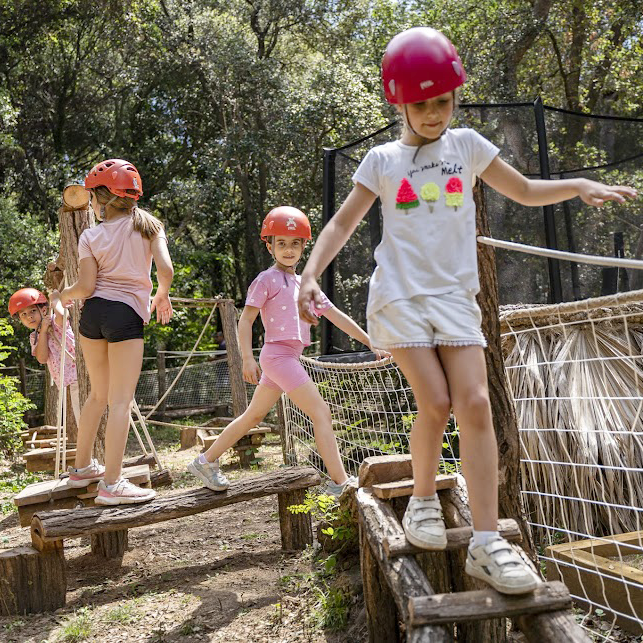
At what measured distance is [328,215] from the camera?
269 inches

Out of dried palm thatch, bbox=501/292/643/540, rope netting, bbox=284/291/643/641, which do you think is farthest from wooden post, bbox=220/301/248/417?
dried palm thatch, bbox=501/292/643/540

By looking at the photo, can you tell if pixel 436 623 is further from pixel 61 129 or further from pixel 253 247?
pixel 61 129

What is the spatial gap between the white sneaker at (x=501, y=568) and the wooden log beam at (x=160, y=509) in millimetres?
1942

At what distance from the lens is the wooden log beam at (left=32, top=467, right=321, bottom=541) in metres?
3.33

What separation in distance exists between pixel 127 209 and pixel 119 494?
4.49 ft

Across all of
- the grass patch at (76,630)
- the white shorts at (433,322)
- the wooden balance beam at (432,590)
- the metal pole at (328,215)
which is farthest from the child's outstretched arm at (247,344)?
the metal pole at (328,215)

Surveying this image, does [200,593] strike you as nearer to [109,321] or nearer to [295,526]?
[295,526]

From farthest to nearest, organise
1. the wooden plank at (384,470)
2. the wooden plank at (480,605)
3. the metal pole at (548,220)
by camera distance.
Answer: the metal pole at (548,220) → the wooden plank at (384,470) → the wooden plank at (480,605)

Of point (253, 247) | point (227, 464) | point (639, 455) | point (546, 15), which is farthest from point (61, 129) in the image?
point (639, 455)

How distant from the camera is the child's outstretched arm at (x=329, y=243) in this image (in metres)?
2.09

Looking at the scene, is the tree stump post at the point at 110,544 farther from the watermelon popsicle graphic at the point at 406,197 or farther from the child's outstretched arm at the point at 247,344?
the watermelon popsicle graphic at the point at 406,197

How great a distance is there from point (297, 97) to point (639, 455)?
1133 cm

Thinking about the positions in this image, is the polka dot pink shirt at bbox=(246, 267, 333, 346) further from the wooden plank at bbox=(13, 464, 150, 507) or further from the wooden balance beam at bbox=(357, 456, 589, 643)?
the wooden balance beam at bbox=(357, 456, 589, 643)

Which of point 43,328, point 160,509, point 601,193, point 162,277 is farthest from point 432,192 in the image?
point 43,328
